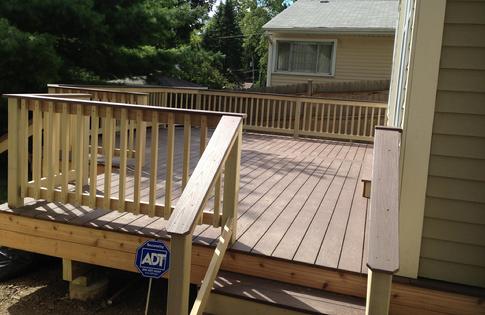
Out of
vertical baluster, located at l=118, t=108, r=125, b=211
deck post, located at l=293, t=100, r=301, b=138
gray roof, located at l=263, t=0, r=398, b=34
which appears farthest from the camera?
gray roof, located at l=263, t=0, r=398, b=34

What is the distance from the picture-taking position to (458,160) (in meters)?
2.76

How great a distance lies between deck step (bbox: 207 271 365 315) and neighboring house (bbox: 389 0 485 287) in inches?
16.6

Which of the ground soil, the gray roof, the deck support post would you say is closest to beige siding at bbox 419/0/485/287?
the deck support post

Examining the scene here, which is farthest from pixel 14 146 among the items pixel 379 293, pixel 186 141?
pixel 379 293

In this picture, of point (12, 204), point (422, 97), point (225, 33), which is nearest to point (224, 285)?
point (422, 97)

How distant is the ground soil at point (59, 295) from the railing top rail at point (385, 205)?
2168 mm

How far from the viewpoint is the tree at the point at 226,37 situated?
112 ft

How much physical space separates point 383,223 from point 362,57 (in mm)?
12609

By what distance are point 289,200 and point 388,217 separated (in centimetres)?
236

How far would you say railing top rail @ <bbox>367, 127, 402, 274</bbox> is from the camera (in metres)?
1.91

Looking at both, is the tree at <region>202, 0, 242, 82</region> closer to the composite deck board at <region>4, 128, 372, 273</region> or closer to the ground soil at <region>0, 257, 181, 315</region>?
the composite deck board at <region>4, 128, 372, 273</region>

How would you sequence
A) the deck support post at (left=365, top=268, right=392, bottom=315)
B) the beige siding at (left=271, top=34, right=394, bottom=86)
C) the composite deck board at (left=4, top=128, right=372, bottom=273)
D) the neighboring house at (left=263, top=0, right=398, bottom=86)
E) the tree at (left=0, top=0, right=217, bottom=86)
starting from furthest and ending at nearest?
the beige siding at (left=271, top=34, right=394, bottom=86) < the neighboring house at (left=263, top=0, right=398, bottom=86) < the tree at (left=0, top=0, right=217, bottom=86) < the composite deck board at (left=4, top=128, right=372, bottom=273) < the deck support post at (left=365, top=268, right=392, bottom=315)

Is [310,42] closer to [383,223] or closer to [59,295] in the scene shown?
[59,295]

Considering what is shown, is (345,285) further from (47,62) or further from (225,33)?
(225,33)
